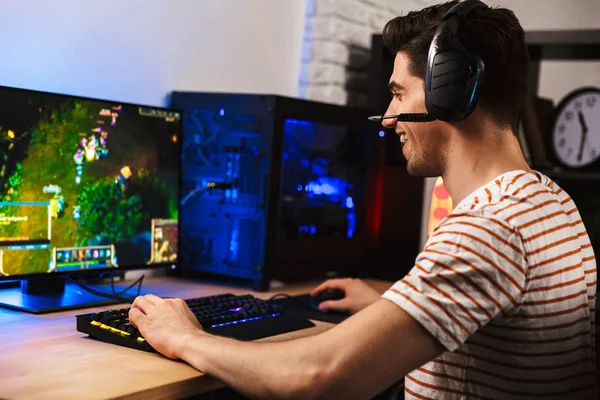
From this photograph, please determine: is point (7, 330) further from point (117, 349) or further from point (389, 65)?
point (389, 65)

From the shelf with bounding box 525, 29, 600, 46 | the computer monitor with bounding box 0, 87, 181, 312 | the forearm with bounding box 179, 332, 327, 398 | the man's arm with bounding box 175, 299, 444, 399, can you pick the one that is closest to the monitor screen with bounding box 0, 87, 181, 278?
the computer monitor with bounding box 0, 87, 181, 312

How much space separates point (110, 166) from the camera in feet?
5.35

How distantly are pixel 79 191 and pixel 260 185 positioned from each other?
18.4 inches

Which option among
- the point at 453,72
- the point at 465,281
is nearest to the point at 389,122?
the point at 453,72

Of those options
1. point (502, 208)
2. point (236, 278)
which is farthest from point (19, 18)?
point (502, 208)

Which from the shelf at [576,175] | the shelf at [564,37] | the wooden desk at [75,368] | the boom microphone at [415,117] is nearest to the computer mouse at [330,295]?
the wooden desk at [75,368]

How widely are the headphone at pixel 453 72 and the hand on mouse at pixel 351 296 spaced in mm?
596

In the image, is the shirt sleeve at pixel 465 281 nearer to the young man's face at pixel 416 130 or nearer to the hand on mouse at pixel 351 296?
the young man's face at pixel 416 130

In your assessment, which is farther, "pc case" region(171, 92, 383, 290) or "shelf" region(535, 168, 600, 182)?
"shelf" region(535, 168, 600, 182)

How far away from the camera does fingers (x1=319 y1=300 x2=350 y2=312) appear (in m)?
1.64

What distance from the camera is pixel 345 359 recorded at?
0.98m

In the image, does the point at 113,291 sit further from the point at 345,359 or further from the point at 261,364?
the point at 345,359

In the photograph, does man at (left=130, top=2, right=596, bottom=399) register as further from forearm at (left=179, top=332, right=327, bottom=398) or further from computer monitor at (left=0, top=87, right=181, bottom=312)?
computer monitor at (left=0, top=87, right=181, bottom=312)

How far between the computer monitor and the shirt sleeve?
0.79 metres
